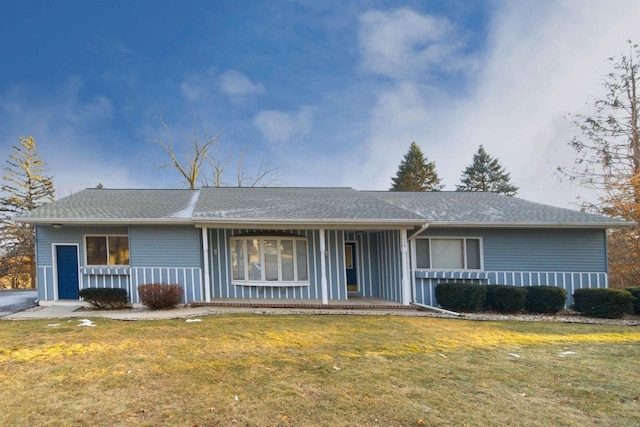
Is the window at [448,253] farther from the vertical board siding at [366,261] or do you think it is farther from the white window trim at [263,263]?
the white window trim at [263,263]

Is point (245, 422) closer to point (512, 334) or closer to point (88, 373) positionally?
point (88, 373)

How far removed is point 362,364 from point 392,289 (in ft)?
22.9

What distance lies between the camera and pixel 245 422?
3258 mm

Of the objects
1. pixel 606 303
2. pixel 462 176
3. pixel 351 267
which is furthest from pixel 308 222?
pixel 462 176

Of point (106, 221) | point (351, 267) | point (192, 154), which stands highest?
point (192, 154)

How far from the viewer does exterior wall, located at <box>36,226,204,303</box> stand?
1060cm

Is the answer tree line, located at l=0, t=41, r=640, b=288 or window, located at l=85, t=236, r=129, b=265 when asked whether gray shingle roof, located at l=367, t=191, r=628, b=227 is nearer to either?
tree line, located at l=0, t=41, r=640, b=288

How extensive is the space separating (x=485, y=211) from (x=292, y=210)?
687 centimetres

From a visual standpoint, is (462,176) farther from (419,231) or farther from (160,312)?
(160,312)

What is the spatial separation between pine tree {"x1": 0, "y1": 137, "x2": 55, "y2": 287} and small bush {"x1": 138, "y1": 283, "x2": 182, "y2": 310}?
22.2m

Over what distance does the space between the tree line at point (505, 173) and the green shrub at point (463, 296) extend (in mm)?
9687

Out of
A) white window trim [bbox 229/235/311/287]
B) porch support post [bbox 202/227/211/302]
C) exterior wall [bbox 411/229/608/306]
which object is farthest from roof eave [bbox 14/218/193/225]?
exterior wall [bbox 411/229/608/306]

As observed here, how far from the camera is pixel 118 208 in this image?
11.3 metres

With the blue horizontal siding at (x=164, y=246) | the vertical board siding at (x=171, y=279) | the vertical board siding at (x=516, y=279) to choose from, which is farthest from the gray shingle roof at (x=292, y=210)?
the vertical board siding at (x=516, y=279)
